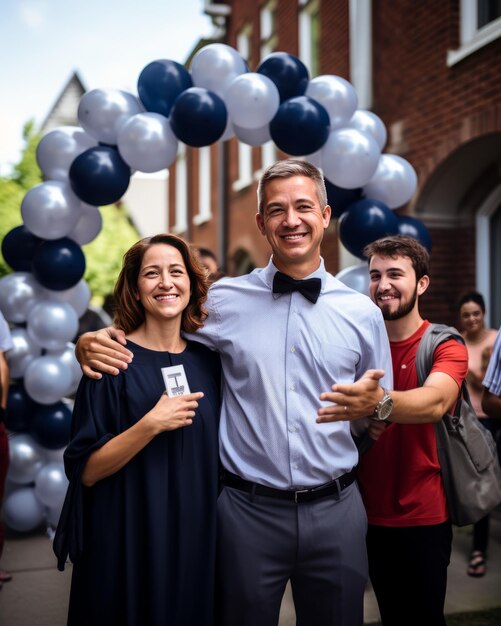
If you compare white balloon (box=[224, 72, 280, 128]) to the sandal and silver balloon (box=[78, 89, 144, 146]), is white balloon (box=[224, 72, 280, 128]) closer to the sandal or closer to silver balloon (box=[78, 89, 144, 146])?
silver balloon (box=[78, 89, 144, 146])

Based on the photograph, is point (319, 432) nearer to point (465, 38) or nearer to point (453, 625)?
point (453, 625)

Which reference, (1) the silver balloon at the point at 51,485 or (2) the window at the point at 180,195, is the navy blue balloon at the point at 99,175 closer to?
(1) the silver balloon at the point at 51,485

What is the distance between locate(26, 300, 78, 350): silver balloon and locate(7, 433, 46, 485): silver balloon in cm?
72

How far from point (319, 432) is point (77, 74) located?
24.4 m

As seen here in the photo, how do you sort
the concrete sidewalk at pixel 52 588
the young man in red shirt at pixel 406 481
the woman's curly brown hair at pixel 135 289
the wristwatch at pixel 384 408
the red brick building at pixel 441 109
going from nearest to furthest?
the wristwatch at pixel 384 408, the woman's curly brown hair at pixel 135 289, the young man in red shirt at pixel 406 481, the concrete sidewalk at pixel 52 588, the red brick building at pixel 441 109

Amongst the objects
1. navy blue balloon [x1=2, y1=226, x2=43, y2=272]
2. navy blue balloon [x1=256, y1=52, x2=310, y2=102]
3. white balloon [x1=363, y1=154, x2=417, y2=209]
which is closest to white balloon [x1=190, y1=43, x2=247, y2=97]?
navy blue balloon [x1=256, y1=52, x2=310, y2=102]

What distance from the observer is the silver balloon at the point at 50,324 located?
469 cm

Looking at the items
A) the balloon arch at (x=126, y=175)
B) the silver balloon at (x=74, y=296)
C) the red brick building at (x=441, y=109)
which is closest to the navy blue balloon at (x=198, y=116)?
the balloon arch at (x=126, y=175)

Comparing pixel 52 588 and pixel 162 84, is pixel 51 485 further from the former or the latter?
pixel 162 84

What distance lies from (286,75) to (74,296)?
7.43 feet

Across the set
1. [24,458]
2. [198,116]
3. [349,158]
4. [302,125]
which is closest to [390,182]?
[349,158]

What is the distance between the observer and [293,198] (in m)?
2.17

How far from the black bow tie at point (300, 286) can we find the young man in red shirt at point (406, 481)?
1.33 feet

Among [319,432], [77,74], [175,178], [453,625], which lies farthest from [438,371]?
[77,74]
